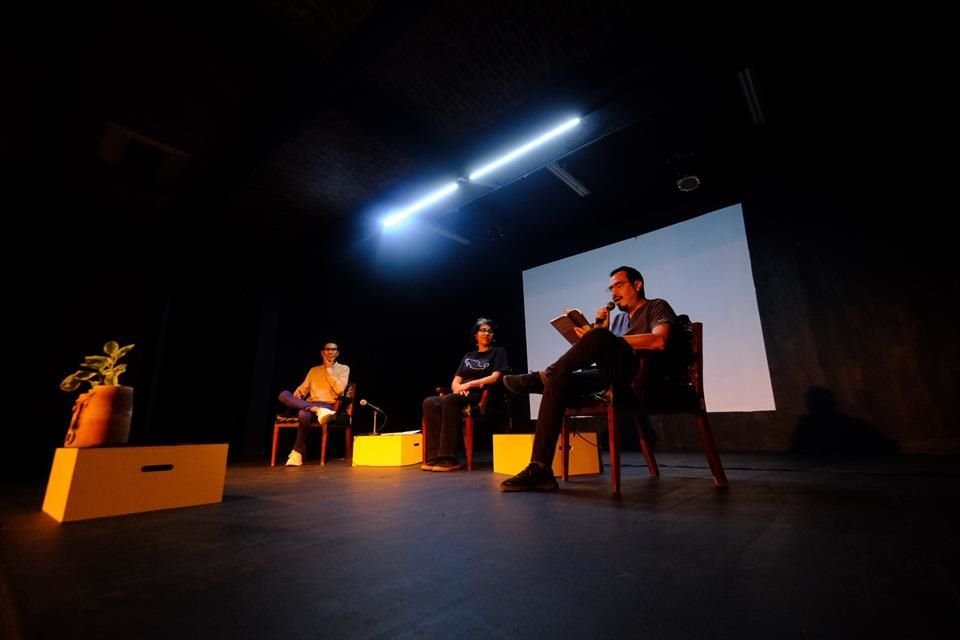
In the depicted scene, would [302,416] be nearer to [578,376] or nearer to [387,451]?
[387,451]

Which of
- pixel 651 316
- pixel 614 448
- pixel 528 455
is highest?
pixel 651 316

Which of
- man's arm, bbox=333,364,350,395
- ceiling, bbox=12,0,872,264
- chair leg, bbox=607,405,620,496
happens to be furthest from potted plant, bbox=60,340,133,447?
man's arm, bbox=333,364,350,395

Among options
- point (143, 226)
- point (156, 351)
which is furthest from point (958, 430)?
point (143, 226)

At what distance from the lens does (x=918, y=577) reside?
2.38 ft

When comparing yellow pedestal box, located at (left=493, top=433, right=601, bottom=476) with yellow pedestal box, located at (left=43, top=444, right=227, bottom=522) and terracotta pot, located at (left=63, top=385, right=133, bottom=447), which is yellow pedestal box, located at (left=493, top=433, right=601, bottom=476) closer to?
yellow pedestal box, located at (left=43, top=444, right=227, bottom=522)

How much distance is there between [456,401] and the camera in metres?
3.15

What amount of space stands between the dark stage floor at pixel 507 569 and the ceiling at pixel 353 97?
2.59 m

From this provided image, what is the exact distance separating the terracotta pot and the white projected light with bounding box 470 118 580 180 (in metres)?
3.04

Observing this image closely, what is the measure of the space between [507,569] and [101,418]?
1896mm

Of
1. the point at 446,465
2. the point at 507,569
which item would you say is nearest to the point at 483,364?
the point at 446,465

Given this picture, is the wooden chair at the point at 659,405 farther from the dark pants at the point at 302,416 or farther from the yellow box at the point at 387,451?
the dark pants at the point at 302,416

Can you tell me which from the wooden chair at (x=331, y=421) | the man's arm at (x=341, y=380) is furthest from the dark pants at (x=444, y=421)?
the man's arm at (x=341, y=380)

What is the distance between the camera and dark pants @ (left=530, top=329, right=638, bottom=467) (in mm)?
1823

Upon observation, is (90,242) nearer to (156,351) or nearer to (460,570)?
(156,351)
